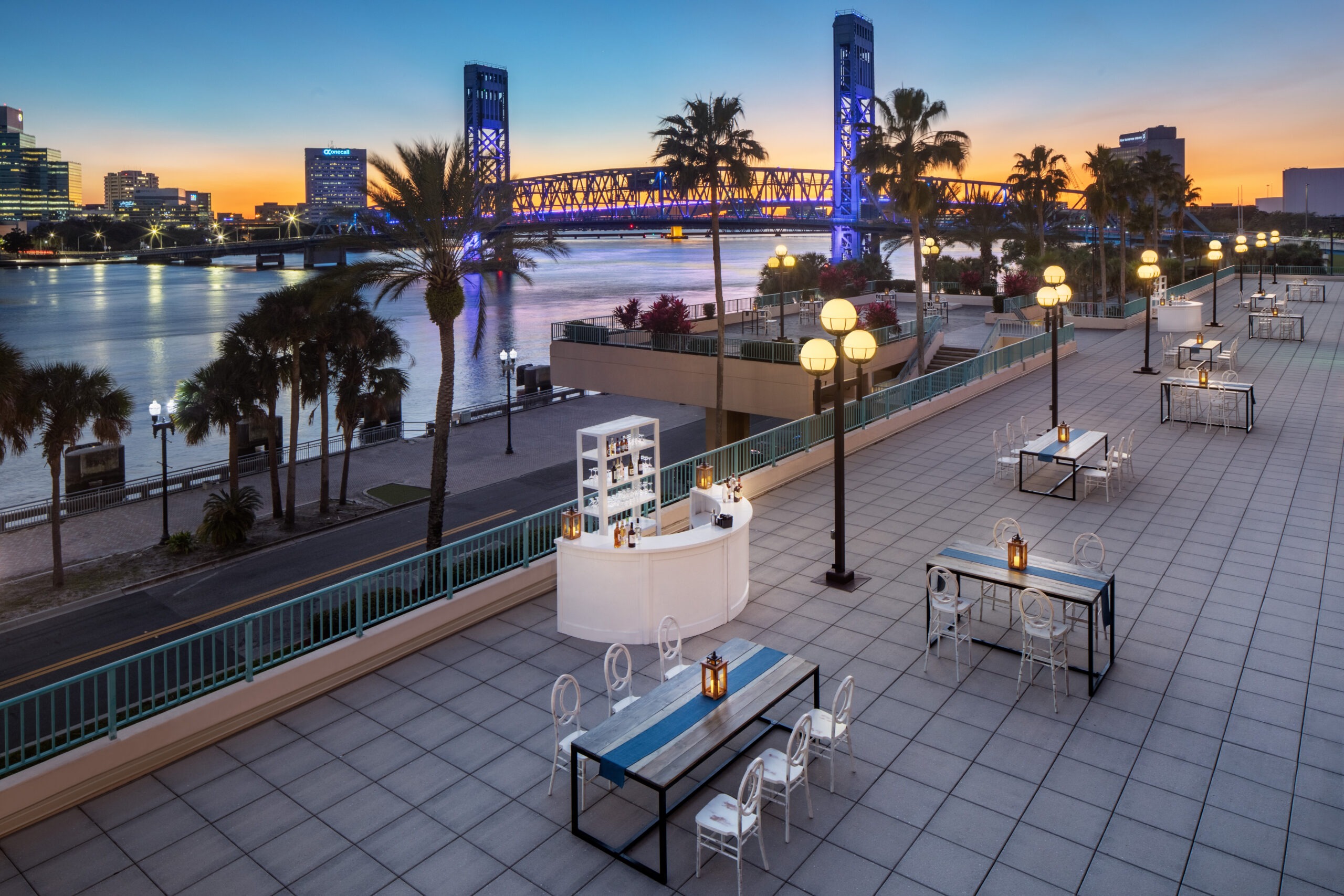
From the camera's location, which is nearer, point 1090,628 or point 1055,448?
point 1090,628

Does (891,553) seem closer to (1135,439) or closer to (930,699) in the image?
(930,699)

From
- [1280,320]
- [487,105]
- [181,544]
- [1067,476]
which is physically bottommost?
[181,544]

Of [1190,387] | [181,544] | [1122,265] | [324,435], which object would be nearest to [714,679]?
[1190,387]

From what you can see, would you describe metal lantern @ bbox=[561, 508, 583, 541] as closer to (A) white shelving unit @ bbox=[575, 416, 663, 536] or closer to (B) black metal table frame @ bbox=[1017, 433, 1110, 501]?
(A) white shelving unit @ bbox=[575, 416, 663, 536]

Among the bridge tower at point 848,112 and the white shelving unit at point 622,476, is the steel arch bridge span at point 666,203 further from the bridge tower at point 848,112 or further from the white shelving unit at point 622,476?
the white shelving unit at point 622,476

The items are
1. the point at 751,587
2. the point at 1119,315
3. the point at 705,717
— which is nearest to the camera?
the point at 705,717

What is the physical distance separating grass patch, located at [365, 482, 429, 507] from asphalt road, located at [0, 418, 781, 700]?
1203mm

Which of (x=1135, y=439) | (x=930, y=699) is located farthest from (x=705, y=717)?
(x=1135, y=439)

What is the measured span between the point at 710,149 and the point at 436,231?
16355 millimetres

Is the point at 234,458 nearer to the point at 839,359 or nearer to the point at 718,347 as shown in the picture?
the point at 718,347

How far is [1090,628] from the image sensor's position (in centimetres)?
813

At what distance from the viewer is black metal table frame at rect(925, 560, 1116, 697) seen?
824cm

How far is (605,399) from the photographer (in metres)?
57.2

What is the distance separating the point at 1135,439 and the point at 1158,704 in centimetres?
1140
